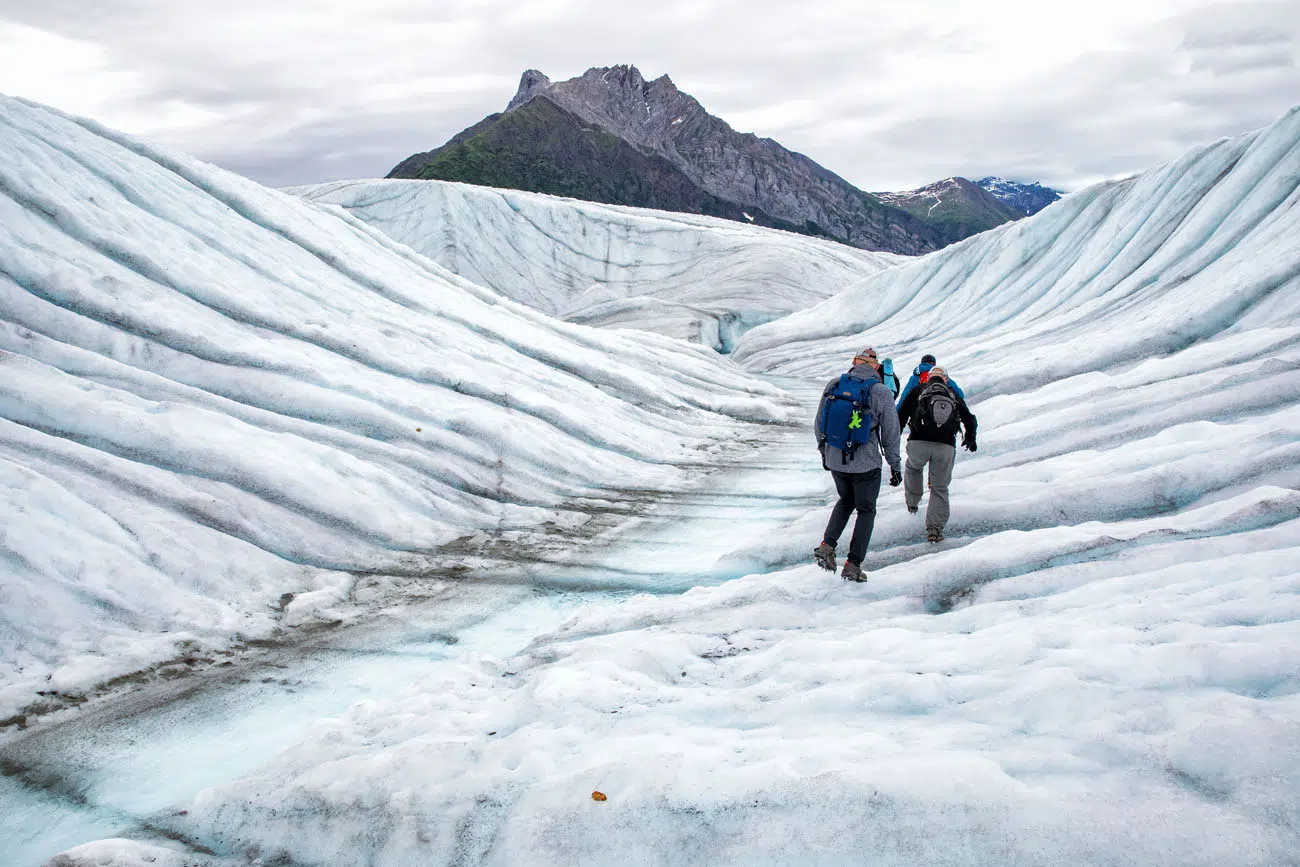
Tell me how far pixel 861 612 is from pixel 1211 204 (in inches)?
675

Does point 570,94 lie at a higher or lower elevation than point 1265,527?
higher

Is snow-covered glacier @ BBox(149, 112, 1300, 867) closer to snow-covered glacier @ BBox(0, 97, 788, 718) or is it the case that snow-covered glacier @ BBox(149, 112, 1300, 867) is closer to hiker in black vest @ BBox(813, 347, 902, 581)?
hiker in black vest @ BBox(813, 347, 902, 581)

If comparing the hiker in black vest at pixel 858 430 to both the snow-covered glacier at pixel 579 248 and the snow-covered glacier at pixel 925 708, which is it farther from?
the snow-covered glacier at pixel 579 248

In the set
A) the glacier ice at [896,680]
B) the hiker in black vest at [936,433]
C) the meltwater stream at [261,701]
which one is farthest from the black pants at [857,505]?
the meltwater stream at [261,701]

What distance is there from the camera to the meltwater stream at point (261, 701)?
5074 mm

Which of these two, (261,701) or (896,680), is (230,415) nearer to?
(261,701)

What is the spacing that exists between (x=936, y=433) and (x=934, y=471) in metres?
0.42

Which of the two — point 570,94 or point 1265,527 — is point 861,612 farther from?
point 570,94

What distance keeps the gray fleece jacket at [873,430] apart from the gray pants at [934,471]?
103 cm

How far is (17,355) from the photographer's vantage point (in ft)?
32.0

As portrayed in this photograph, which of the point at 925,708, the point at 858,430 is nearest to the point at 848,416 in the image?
the point at 858,430

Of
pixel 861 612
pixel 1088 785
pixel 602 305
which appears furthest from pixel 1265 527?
pixel 602 305

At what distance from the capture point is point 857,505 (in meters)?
6.82

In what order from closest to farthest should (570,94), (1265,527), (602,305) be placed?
1. (1265,527)
2. (602,305)
3. (570,94)
